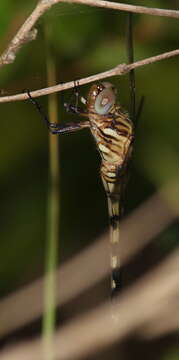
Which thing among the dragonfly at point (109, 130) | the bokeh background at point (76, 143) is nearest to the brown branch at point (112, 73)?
the dragonfly at point (109, 130)

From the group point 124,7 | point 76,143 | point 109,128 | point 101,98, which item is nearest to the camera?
point 124,7

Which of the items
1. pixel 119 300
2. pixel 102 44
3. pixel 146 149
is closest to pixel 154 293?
pixel 119 300

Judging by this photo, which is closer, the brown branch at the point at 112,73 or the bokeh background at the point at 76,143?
the brown branch at the point at 112,73

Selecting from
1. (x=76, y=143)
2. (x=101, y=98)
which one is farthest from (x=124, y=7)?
(x=76, y=143)

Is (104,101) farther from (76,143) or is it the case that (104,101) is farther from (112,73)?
(76,143)

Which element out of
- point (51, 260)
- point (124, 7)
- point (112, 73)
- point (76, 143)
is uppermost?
point (76, 143)

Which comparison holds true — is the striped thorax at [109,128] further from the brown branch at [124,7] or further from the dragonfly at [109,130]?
the brown branch at [124,7]

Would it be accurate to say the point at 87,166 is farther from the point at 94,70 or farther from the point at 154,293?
the point at 154,293
